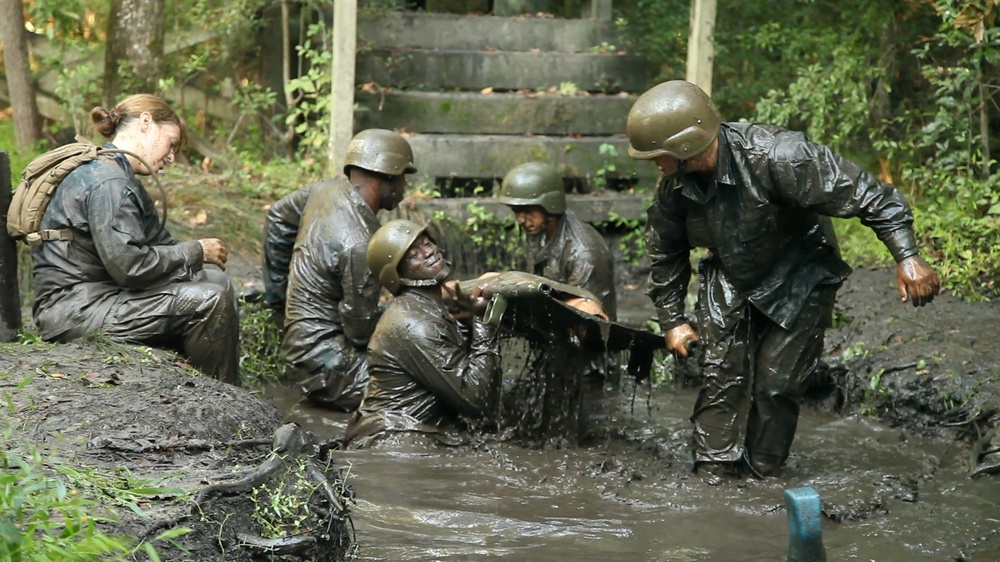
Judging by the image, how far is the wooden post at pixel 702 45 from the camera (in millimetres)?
13031

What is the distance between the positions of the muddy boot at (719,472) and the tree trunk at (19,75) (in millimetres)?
9239

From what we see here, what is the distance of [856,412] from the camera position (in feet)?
30.8

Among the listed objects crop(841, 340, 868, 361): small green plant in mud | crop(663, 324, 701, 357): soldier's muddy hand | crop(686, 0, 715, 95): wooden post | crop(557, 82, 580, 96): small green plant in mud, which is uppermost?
crop(686, 0, 715, 95): wooden post

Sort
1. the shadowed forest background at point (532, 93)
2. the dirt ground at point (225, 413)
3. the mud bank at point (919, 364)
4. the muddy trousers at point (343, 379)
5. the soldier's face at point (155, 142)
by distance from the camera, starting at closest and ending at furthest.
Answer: the dirt ground at point (225, 413), the soldier's face at point (155, 142), the mud bank at point (919, 364), the muddy trousers at point (343, 379), the shadowed forest background at point (532, 93)

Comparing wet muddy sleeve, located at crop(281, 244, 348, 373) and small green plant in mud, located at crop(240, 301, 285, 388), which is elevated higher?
wet muddy sleeve, located at crop(281, 244, 348, 373)

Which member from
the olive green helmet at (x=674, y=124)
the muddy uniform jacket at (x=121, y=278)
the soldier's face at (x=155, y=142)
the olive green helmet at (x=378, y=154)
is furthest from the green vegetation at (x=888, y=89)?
the muddy uniform jacket at (x=121, y=278)

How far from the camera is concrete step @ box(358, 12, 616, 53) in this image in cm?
1425

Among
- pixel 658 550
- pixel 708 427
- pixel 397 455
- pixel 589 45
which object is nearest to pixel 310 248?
pixel 397 455

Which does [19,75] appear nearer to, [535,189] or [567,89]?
[567,89]

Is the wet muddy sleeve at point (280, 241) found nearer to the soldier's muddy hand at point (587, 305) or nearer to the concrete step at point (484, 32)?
the soldier's muddy hand at point (587, 305)

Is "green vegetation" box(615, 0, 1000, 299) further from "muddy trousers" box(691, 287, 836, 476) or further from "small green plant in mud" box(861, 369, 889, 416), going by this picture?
"muddy trousers" box(691, 287, 836, 476)

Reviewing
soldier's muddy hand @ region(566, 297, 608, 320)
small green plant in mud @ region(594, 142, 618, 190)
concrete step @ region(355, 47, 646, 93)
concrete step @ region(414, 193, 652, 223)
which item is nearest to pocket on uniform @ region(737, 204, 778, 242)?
soldier's muddy hand @ region(566, 297, 608, 320)

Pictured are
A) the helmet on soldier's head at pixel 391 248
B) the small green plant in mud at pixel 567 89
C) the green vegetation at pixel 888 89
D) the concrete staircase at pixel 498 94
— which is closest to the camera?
the helmet on soldier's head at pixel 391 248

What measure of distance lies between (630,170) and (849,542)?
25.9ft
